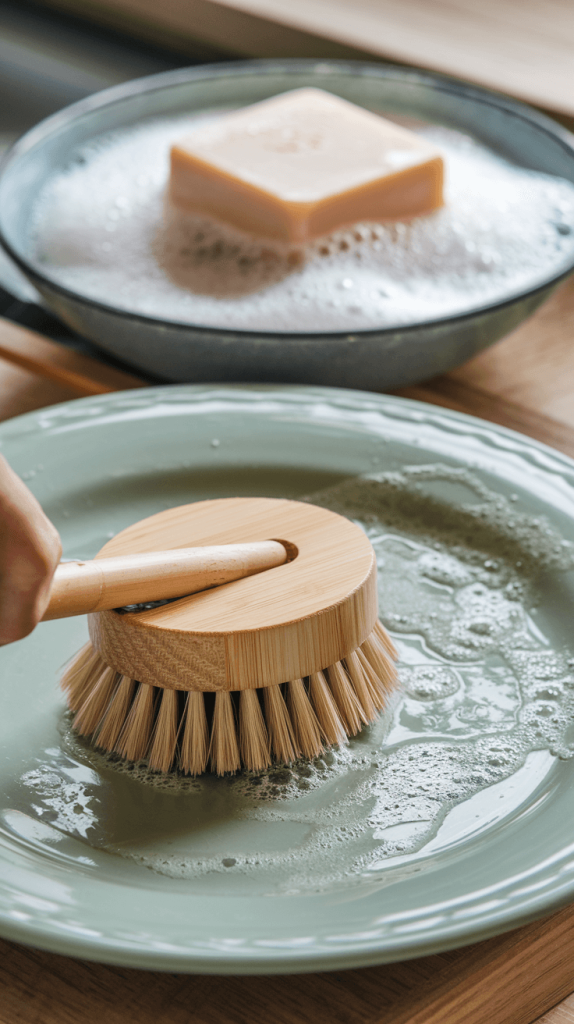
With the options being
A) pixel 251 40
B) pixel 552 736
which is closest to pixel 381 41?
pixel 251 40

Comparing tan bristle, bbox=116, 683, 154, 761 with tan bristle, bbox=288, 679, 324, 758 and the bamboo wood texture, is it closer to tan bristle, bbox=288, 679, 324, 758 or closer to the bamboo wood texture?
tan bristle, bbox=288, 679, 324, 758

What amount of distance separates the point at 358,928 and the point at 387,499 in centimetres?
24

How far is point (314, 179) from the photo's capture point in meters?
0.58

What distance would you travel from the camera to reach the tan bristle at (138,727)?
0.34 m

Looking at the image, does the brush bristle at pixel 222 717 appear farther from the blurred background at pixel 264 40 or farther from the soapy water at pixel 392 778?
the blurred background at pixel 264 40

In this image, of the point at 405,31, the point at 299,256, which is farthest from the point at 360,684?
the point at 405,31

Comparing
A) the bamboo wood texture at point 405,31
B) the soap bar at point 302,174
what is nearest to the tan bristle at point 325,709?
the soap bar at point 302,174

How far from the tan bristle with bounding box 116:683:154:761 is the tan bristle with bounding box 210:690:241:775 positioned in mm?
22

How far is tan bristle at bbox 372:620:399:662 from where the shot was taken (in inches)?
15.0

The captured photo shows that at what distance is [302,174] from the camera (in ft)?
1.92

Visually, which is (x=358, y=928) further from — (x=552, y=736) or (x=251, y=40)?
(x=251, y=40)

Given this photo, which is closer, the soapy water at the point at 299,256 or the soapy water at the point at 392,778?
the soapy water at the point at 392,778

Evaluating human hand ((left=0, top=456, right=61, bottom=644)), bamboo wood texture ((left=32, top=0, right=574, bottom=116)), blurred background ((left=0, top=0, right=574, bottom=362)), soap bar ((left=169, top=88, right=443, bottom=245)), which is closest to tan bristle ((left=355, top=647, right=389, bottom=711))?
human hand ((left=0, top=456, right=61, bottom=644))

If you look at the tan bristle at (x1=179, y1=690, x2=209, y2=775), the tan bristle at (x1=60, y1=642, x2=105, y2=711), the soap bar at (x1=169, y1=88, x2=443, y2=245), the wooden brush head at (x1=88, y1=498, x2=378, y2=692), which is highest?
the soap bar at (x1=169, y1=88, x2=443, y2=245)
